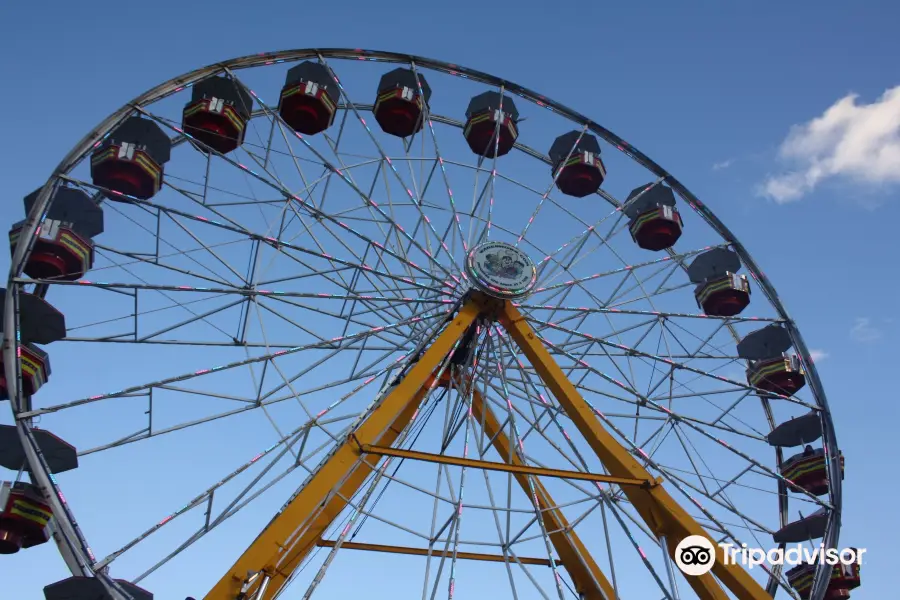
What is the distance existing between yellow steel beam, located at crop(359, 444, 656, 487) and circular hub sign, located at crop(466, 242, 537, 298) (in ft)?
11.8

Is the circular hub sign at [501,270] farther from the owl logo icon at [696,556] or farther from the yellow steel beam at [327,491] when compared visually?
the owl logo icon at [696,556]

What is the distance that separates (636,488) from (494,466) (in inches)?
79.9

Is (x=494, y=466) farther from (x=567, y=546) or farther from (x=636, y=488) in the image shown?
(x=567, y=546)

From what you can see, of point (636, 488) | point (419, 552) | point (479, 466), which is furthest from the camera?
point (419, 552)

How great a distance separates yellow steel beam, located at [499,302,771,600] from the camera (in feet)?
35.4

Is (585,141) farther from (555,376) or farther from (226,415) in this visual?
(226,415)

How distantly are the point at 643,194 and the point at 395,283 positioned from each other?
19.8 ft

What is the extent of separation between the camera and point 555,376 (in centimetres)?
1301

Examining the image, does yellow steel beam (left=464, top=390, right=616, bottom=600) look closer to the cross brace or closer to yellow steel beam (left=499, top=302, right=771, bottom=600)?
the cross brace

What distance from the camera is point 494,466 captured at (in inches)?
441

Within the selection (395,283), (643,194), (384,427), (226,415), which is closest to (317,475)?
(384,427)

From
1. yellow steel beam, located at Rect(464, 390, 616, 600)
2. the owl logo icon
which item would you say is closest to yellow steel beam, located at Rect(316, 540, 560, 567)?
yellow steel beam, located at Rect(464, 390, 616, 600)

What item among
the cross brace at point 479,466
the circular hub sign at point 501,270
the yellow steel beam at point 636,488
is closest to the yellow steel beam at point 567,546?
the cross brace at point 479,466

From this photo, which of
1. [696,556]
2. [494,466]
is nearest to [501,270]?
[494,466]
